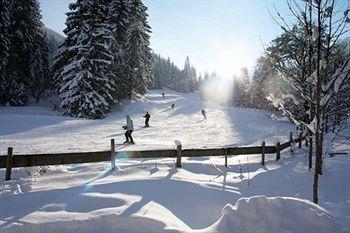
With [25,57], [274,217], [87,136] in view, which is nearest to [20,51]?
[25,57]

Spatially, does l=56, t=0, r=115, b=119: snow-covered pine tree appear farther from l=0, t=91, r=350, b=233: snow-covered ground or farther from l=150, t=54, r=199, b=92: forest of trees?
l=150, t=54, r=199, b=92: forest of trees

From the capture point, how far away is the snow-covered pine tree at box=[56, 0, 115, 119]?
104 ft

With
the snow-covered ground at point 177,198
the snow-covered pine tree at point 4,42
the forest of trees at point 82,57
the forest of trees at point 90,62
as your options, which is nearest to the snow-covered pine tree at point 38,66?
the forest of trees at point 82,57

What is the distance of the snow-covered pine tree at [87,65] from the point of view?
31797 mm

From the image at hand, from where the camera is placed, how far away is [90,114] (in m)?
31.6

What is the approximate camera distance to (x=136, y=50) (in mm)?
43594

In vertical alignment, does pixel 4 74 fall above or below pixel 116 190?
above

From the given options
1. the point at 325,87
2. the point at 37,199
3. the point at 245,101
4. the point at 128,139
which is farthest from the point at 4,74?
the point at 245,101

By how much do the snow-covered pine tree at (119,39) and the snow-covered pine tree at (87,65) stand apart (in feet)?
13.7

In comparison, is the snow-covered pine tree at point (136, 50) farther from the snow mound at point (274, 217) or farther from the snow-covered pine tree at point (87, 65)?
the snow mound at point (274, 217)

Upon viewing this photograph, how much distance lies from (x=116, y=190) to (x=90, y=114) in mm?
24914

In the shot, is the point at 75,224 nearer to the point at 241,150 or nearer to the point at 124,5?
the point at 241,150

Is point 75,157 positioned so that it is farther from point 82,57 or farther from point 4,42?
point 4,42

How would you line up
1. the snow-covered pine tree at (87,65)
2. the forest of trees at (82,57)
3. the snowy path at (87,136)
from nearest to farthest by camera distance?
the snowy path at (87,136)
the snow-covered pine tree at (87,65)
the forest of trees at (82,57)
